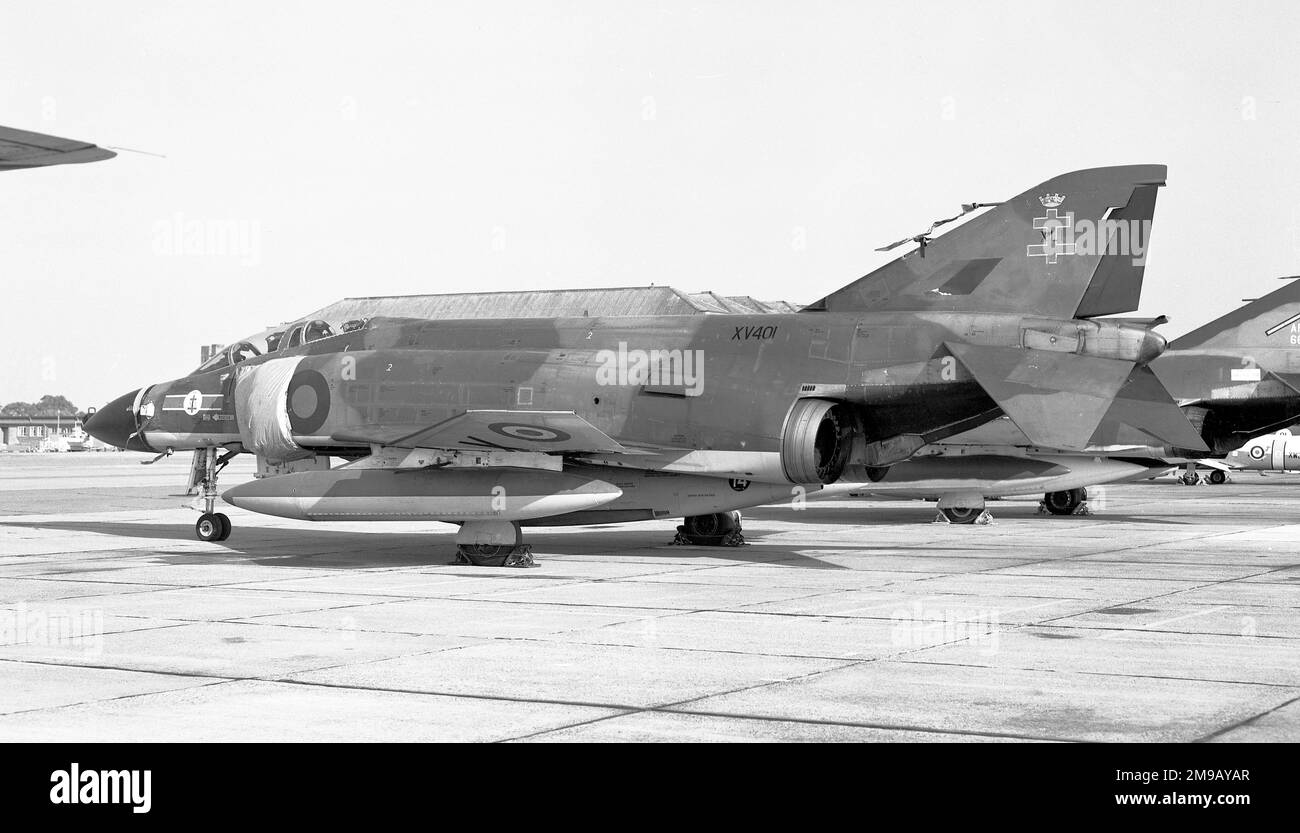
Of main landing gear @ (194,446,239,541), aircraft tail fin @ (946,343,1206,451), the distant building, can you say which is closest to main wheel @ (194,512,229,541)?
main landing gear @ (194,446,239,541)

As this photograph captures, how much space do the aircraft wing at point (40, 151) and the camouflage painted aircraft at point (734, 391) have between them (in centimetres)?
672

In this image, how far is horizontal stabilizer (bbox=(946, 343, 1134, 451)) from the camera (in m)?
13.9

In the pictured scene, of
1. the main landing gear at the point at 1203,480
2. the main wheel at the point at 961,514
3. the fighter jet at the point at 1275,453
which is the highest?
the fighter jet at the point at 1275,453

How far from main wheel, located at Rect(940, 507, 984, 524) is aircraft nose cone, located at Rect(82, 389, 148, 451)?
13.8 m

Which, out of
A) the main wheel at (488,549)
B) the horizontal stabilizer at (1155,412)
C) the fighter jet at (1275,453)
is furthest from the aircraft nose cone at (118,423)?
→ the fighter jet at (1275,453)

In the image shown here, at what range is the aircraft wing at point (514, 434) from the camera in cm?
1501

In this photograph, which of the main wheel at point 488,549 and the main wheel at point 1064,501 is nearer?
the main wheel at point 488,549

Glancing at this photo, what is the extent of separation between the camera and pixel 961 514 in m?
24.1

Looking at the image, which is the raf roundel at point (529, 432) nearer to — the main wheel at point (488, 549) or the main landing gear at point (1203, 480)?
the main wheel at point (488, 549)

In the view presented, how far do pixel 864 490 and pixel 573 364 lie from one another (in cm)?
847

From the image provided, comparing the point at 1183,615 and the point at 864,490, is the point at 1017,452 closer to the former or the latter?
the point at 864,490

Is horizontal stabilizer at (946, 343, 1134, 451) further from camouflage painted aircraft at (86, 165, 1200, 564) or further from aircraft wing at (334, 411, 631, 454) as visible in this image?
aircraft wing at (334, 411, 631, 454)

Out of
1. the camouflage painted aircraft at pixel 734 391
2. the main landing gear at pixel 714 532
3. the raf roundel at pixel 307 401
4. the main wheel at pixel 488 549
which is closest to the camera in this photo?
the camouflage painted aircraft at pixel 734 391
